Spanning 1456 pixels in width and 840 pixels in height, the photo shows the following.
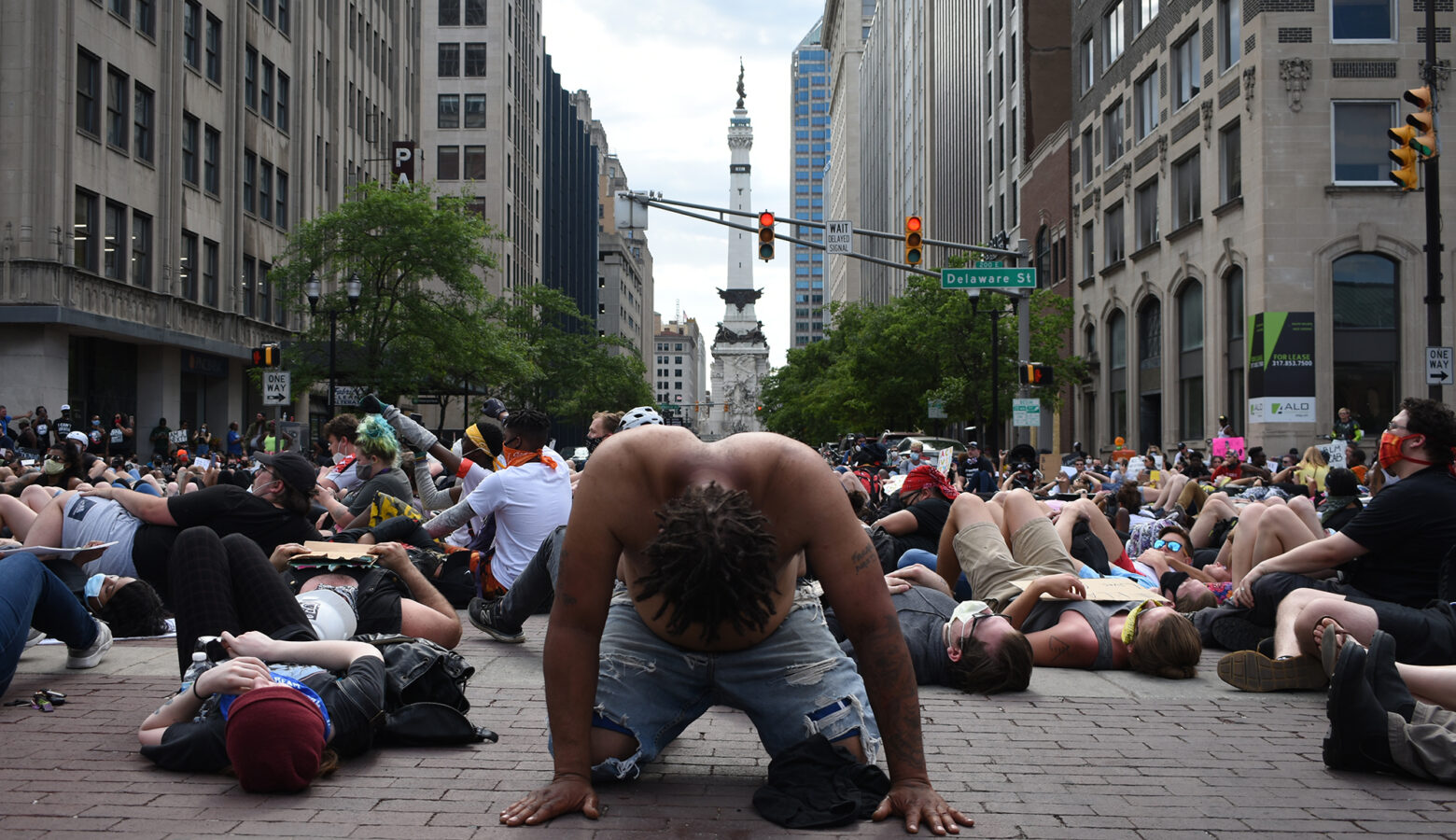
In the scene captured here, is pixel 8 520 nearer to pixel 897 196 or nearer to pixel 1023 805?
pixel 1023 805

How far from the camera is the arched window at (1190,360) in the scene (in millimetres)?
32594

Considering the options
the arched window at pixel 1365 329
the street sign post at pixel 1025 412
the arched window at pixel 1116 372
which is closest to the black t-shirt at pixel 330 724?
the street sign post at pixel 1025 412

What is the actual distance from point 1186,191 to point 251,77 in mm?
28919

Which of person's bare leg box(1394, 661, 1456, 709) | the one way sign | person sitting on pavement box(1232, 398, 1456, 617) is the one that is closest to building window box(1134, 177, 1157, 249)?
the one way sign

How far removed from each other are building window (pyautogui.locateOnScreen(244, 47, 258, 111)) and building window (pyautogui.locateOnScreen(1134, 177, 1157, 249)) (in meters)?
28.5

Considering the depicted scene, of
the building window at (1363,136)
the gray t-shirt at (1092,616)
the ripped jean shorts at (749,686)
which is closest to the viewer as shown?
the ripped jean shorts at (749,686)

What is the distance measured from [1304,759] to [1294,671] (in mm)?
1397

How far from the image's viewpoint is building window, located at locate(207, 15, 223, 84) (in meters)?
33.2

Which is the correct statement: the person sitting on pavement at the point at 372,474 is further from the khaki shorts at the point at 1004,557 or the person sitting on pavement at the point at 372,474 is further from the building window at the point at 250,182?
the building window at the point at 250,182

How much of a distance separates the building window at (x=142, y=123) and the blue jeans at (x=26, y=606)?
26138 millimetres

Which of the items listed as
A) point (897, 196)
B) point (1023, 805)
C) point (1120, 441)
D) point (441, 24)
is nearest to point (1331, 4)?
point (1120, 441)

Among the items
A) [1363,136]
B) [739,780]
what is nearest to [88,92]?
[739,780]

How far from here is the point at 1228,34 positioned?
29.8m

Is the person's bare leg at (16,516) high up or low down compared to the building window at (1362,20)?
down
